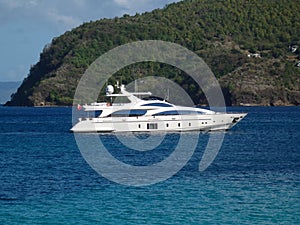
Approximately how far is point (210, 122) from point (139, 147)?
13886 mm

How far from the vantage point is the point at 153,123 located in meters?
77.7

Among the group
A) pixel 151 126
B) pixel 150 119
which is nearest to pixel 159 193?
pixel 150 119

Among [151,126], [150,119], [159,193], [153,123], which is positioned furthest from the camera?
[151,126]

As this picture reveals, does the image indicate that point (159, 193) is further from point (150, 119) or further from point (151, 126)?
point (151, 126)

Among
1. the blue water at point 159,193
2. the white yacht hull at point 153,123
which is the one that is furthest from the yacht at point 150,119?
the blue water at point 159,193

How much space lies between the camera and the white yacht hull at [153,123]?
254 feet

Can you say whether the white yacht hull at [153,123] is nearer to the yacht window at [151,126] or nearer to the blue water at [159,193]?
the yacht window at [151,126]

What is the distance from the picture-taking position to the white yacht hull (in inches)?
3051

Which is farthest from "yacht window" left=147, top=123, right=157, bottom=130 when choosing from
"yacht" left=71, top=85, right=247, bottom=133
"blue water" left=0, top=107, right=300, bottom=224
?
"blue water" left=0, top=107, right=300, bottom=224

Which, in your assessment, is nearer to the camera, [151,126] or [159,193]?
[159,193]

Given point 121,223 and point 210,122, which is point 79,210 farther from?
point 210,122

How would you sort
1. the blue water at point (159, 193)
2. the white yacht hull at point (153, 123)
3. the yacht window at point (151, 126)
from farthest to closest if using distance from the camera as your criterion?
the yacht window at point (151, 126) < the white yacht hull at point (153, 123) < the blue water at point (159, 193)

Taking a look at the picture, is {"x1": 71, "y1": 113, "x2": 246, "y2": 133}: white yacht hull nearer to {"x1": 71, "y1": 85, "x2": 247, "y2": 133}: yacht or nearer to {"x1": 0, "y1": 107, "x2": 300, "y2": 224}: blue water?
{"x1": 71, "y1": 85, "x2": 247, "y2": 133}: yacht

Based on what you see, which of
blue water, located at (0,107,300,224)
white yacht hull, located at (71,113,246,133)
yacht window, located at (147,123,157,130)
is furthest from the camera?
yacht window, located at (147,123,157,130)
